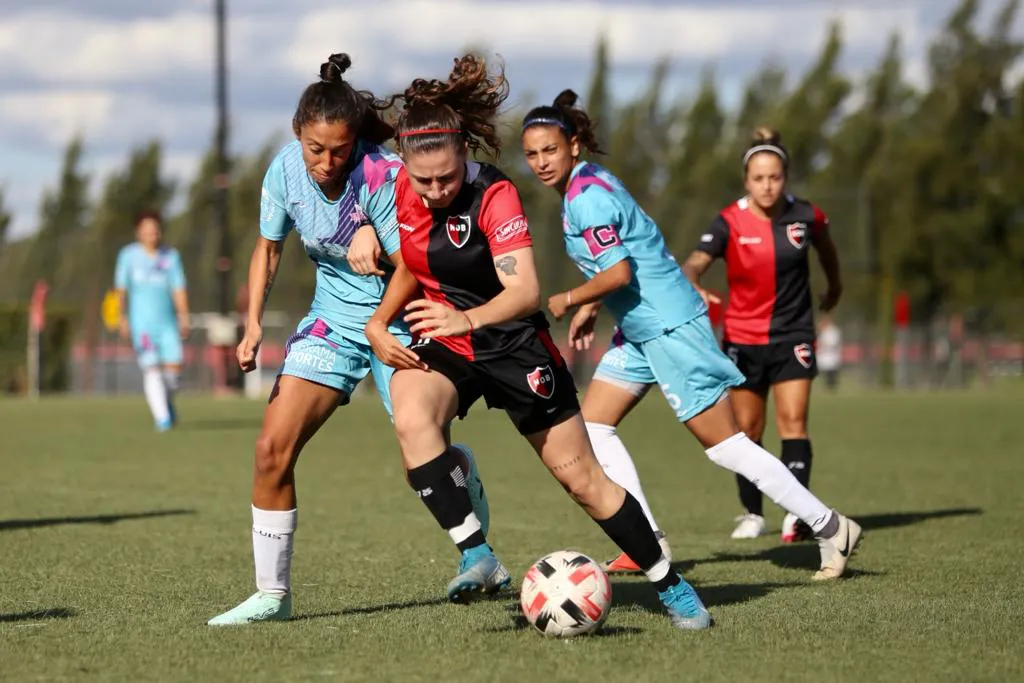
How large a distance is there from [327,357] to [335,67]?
1048mm

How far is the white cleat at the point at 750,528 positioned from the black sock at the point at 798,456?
338 mm

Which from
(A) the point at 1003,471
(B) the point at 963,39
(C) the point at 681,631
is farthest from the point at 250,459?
(B) the point at 963,39

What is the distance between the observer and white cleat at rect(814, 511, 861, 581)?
6.58 m

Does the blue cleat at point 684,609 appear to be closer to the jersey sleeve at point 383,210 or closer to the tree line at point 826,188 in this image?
the jersey sleeve at point 383,210

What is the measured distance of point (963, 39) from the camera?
4294 centimetres

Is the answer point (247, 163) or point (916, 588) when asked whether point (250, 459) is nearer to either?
point (916, 588)

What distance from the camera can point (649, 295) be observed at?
6629 millimetres

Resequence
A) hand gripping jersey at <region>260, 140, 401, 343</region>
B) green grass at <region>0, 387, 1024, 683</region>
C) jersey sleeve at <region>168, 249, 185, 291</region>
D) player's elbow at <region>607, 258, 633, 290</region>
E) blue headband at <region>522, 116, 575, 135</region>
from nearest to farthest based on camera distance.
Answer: green grass at <region>0, 387, 1024, 683</region> → hand gripping jersey at <region>260, 140, 401, 343</region> → player's elbow at <region>607, 258, 633, 290</region> → blue headband at <region>522, 116, 575, 135</region> → jersey sleeve at <region>168, 249, 185, 291</region>

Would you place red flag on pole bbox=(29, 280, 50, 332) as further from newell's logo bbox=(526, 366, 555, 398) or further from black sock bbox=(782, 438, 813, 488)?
newell's logo bbox=(526, 366, 555, 398)

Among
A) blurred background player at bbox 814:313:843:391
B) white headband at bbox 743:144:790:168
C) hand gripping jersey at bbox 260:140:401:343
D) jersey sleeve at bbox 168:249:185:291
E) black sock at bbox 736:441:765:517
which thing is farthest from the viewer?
blurred background player at bbox 814:313:843:391

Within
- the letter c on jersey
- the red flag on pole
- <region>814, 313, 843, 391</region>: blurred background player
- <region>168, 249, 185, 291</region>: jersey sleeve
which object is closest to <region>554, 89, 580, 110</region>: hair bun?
the letter c on jersey

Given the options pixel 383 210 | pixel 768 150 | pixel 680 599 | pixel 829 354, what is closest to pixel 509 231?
pixel 383 210

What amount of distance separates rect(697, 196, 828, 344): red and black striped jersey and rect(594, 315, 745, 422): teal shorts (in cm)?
179

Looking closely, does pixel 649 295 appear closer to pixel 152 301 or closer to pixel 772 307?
pixel 772 307
